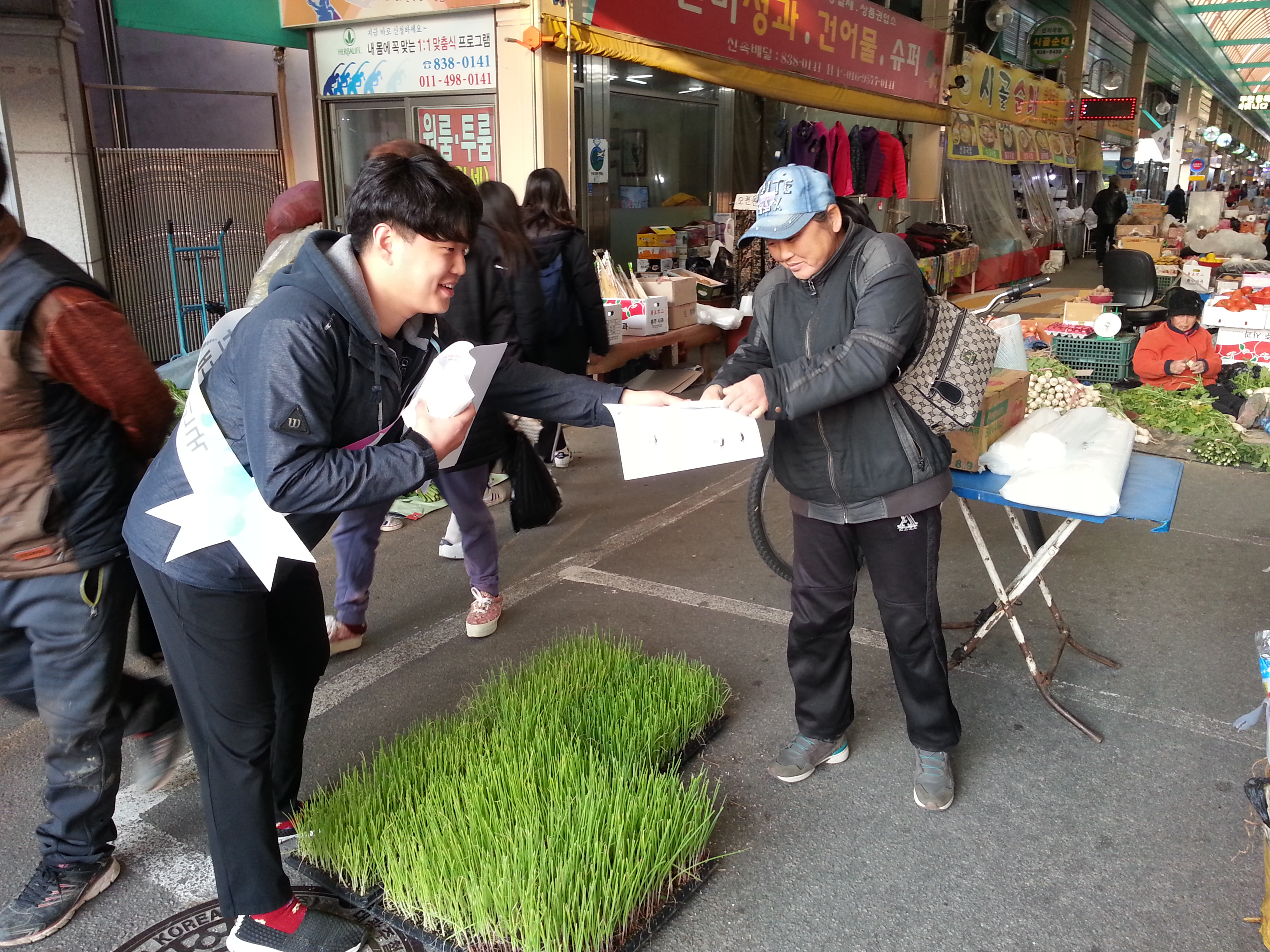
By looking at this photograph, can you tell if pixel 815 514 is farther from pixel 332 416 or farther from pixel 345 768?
pixel 345 768

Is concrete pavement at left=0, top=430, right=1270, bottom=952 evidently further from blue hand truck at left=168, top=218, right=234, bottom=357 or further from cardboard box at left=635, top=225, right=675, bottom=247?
cardboard box at left=635, top=225, right=675, bottom=247

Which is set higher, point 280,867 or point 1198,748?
point 280,867

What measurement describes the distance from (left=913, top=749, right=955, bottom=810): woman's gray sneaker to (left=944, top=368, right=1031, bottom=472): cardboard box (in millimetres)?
1018

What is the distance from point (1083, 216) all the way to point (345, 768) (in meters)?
24.3

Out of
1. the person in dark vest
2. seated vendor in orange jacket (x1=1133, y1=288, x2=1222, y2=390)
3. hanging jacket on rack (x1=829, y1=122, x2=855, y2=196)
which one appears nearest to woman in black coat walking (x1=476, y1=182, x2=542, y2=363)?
the person in dark vest

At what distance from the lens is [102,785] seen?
97.3 inches

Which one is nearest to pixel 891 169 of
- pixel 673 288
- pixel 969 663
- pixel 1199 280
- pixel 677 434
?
pixel 1199 280

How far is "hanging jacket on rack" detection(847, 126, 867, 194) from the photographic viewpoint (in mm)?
13102

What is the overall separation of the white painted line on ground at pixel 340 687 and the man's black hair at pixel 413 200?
73.9 inches

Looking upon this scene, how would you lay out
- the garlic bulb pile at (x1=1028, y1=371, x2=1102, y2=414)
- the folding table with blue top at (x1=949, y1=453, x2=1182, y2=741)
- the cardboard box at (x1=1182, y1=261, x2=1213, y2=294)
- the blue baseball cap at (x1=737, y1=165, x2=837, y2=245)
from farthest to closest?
1. the cardboard box at (x1=1182, y1=261, x2=1213, y2=294)
2. the garlic bulb pile at (x1=1028, y1=371, x2=1102, y2=414)
3. the folding table with blue top at (x1=949, y1=453, x2=1182, y2=741)
4. the blue baseball cap at (x1=737, y1=165, x2=837, y2=245)

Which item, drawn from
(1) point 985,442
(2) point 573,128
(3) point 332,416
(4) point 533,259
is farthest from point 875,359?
(2) point 573,128

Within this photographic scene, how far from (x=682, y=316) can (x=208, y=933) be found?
240 inches

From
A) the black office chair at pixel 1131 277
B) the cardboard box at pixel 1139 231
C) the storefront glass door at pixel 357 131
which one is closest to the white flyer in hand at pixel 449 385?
the storefront glass door at pixel 357 131

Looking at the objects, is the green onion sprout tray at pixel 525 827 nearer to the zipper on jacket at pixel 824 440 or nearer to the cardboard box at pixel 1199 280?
the zipper on jacket at pixel 824 440
